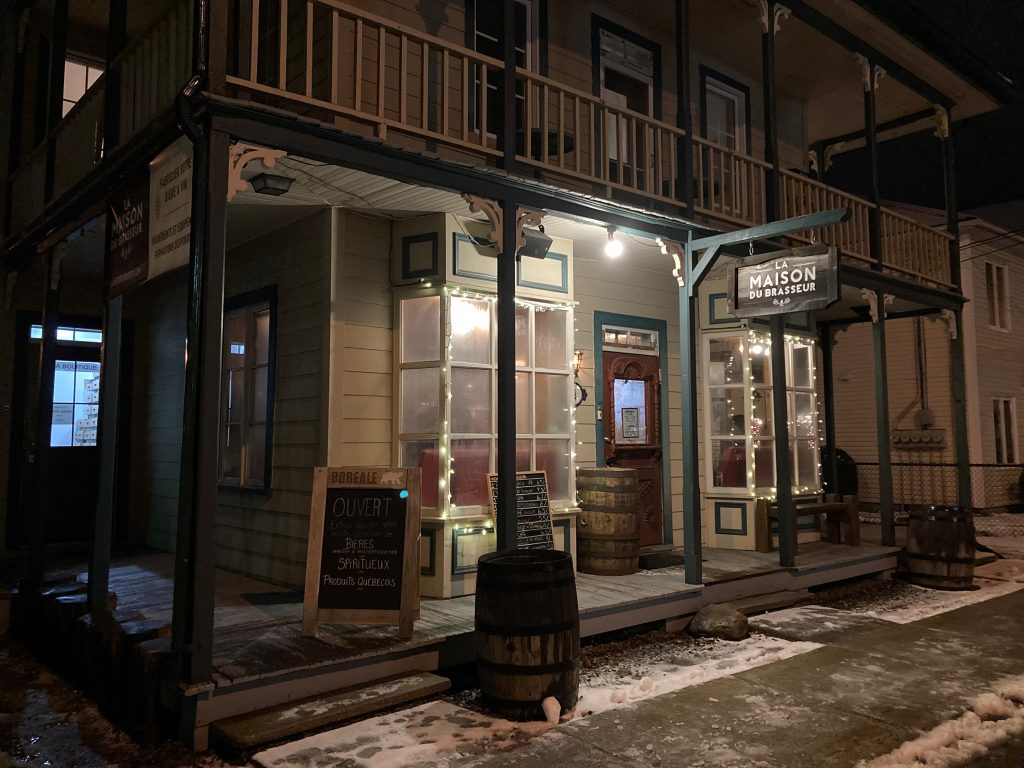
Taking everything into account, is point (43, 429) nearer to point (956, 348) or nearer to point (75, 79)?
point (75, 79)

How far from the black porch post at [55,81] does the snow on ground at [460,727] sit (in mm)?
6001

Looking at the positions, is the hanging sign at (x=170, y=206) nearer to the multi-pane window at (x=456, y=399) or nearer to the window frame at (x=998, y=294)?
the multi-pane window at (x=456, y=399)

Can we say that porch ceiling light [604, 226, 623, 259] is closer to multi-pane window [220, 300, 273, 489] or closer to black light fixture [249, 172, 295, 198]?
black light fixture [249, 172, 295, 198]

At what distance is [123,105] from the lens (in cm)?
588

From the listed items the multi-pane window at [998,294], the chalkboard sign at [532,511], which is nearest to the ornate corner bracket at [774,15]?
the chalkboard sign at [532,511]

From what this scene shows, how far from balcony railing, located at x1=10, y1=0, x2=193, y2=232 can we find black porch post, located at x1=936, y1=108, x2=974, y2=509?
11104mm

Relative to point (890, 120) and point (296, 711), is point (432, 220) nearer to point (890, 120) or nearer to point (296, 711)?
point (296, 711)

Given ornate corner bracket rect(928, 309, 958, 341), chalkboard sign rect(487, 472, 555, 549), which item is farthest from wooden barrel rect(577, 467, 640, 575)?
ornate corner bracket rect(928, 309, 958, 341)

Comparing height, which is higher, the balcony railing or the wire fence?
the balcony railing

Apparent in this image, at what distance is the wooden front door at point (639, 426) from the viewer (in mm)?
9070

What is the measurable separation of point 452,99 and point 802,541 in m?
7.24

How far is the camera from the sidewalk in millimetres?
4066

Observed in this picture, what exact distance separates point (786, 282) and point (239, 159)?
4.79 metres

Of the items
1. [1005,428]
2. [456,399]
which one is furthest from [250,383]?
[1005,428]
